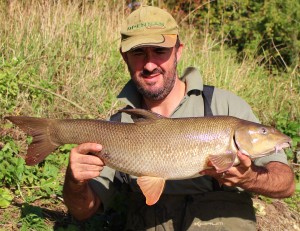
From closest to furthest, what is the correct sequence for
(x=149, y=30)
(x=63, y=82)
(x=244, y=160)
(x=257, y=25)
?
(x=244, y=160)
(x=149, y=30)
(x=63, y=82)
(x=257, y=25)

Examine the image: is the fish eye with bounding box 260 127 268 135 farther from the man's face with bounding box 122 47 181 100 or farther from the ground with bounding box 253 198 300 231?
the ground with bounding box 253 198 300 231

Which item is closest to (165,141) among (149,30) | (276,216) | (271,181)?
(271,181)

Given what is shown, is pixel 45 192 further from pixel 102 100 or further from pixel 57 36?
pixel 57 36

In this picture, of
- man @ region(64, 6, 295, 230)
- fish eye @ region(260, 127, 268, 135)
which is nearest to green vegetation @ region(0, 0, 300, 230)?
man @ region(64, 6, 295, 230)

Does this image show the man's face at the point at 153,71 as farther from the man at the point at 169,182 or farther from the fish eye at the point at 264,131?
the fish eye at the point at 264,131

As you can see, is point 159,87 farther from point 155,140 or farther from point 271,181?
point 271,181

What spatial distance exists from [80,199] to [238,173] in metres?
1.16

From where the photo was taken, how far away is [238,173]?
2877 millimetres

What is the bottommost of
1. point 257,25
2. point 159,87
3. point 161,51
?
point 159,87

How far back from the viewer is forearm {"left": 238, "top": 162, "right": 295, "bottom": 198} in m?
3.00

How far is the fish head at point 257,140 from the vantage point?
9.57ft

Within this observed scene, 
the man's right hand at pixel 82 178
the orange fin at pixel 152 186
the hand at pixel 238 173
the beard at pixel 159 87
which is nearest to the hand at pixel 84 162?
the man's right hand at pixel 82 178

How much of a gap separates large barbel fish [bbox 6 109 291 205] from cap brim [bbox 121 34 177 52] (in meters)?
0.63

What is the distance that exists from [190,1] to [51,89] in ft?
18.7
